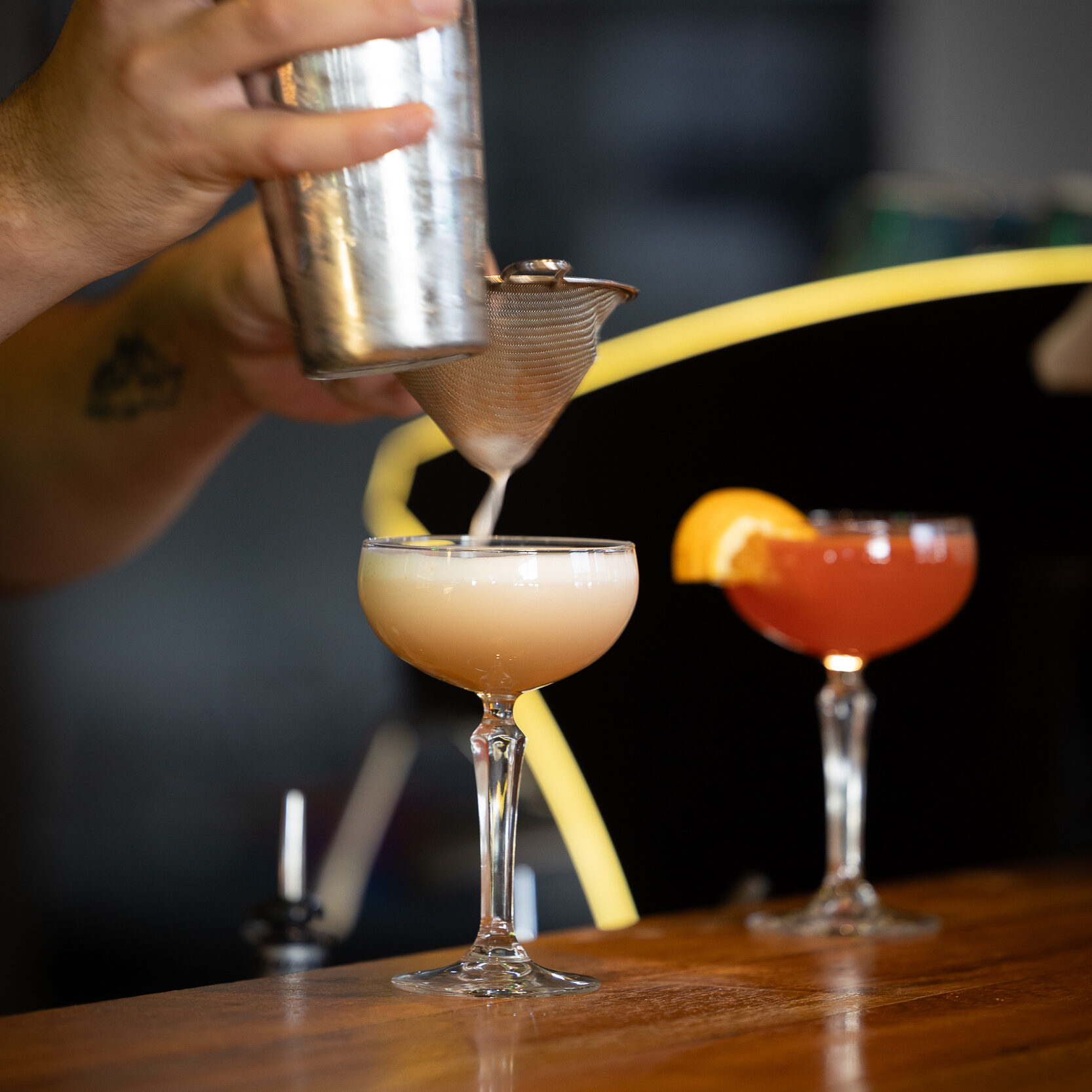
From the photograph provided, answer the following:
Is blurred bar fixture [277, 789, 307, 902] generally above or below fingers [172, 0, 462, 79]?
below

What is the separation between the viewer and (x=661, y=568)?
5.76 ft

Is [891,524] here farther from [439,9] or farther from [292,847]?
[439,9]

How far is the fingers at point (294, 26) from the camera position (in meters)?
0.71

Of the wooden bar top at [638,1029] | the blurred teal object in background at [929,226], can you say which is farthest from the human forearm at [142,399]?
the blurred teal object in background at [929,226]

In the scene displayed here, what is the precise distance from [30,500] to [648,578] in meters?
0.74

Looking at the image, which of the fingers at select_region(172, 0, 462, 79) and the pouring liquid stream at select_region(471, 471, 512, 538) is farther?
the pouring liquid stream at select_region(471, 471, 512, 538)

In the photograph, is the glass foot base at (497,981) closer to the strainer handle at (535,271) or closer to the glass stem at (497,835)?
the glass stem at (497,835)

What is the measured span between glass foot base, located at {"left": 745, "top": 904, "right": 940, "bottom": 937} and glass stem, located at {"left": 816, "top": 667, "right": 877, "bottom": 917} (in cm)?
1

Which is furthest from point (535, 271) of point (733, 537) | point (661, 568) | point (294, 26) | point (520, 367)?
point (661, 568)

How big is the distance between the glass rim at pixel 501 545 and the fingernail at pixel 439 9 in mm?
326

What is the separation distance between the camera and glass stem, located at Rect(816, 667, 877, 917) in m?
1.19

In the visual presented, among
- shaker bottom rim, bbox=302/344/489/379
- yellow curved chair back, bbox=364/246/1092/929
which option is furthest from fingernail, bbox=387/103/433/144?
yellow curved chair back, bbox=364/246/1092/929

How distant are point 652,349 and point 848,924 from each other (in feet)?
2.67

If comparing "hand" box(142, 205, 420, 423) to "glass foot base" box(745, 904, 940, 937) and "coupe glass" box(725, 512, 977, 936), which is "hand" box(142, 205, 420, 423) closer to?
"coupe glass" box(725, 512, 977, 936)
